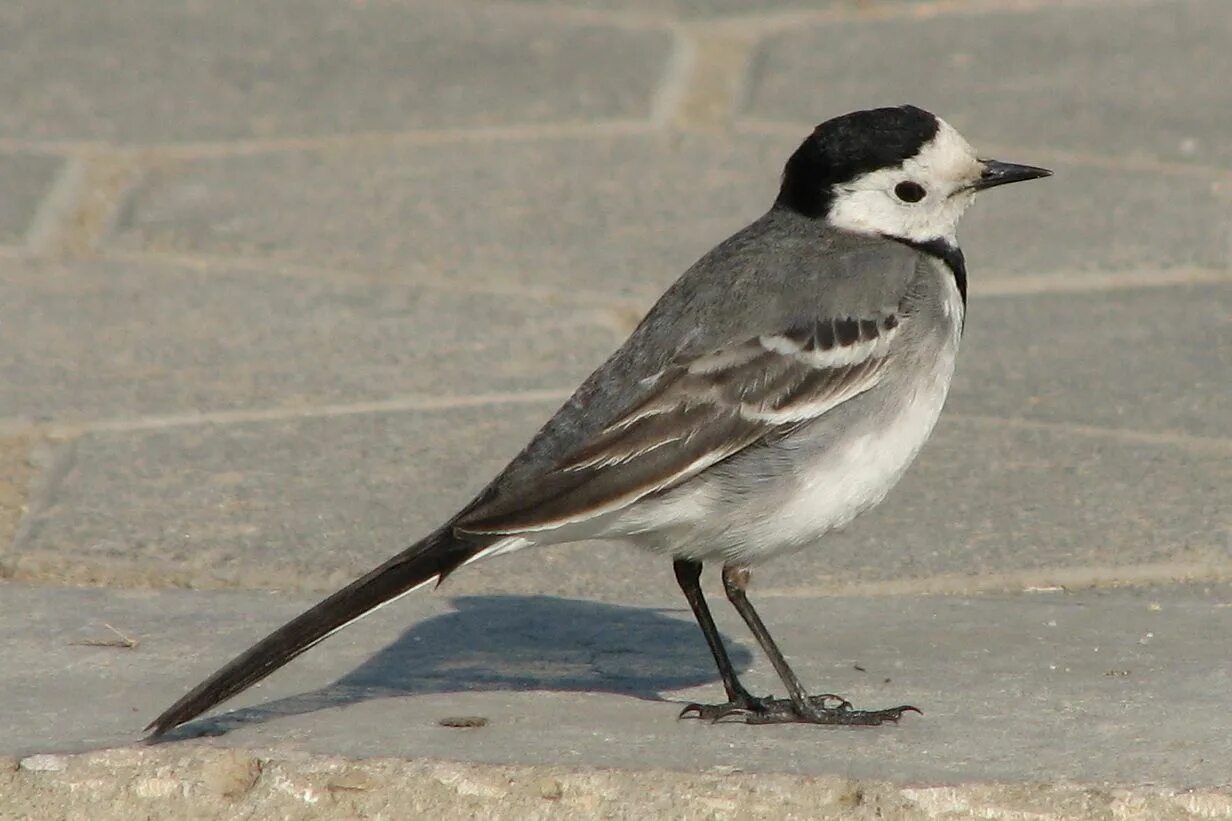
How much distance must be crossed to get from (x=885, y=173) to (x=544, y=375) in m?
1.80

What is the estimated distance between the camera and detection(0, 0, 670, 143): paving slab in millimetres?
8680

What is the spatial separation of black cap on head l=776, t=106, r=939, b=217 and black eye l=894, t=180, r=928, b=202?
0.06 meters

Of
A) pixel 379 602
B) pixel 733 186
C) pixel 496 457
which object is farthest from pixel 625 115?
pixel 379 602

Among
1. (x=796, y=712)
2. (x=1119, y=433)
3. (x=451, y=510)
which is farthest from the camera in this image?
(x=1119, y=433)

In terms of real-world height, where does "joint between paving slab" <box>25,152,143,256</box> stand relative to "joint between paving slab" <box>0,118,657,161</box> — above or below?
below

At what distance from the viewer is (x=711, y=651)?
15.4 feet

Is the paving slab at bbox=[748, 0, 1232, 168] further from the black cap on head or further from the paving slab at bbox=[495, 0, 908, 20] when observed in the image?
the black cap on head

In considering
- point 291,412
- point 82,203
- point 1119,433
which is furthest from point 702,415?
point 82,203

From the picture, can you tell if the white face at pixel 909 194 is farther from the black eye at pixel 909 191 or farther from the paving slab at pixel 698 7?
the paving slab at pixel 698 7

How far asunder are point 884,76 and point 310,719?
5586mm

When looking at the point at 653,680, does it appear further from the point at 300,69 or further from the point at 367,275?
the point at 300,69

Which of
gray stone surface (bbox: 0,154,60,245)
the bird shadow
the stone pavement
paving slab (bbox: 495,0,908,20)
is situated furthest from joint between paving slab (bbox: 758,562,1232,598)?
paving slab (bbox: 495,0,908,20)

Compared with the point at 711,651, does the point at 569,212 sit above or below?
above

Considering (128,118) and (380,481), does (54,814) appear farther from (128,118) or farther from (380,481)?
(128,118)
